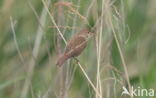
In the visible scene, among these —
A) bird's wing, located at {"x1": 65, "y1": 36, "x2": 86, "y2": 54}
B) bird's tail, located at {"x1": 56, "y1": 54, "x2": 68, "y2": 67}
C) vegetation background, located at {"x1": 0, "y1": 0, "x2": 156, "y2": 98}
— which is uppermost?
bird's wing, located at {"x1": 65, "y1": 36, "x2": 86, "y2": 54}

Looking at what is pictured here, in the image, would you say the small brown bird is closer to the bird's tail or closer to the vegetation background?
the bird's tail

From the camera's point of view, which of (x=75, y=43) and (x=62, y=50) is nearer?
(x=75, y=43)

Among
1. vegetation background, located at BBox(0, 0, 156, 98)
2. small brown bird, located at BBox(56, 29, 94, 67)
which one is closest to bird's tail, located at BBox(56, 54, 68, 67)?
small brown bird, located at BBox(56, 29, 94, 67)

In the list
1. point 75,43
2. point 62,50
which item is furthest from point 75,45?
point 62,50

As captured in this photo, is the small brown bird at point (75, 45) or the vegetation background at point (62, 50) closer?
the small brown bird at point (75, 45)

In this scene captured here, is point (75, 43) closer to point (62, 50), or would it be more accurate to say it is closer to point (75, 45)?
point (75, 45)

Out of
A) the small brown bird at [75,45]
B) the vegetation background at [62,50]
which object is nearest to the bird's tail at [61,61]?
the small brown bird at [75,45]

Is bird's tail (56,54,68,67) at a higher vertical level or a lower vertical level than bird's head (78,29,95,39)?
lower

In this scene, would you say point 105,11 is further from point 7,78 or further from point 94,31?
point 7,78

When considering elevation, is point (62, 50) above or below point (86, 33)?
below

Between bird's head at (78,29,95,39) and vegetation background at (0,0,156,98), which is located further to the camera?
vegetation background at (0,0,156,98)

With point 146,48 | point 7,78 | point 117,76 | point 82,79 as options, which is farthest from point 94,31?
point 7,78

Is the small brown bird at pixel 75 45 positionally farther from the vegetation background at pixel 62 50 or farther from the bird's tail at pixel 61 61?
the vegetation background at pixel 62 50
